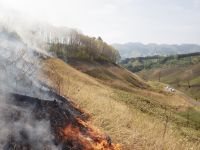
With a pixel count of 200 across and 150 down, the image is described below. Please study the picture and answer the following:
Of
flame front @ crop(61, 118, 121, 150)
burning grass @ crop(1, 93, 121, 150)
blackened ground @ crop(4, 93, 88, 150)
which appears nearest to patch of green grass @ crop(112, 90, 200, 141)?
flame front @ crop(61, 118, 121, 150)

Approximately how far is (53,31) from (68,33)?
951 centimetres

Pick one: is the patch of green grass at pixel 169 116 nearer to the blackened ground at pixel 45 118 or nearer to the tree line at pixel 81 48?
the blackened ground at pixel 45 118

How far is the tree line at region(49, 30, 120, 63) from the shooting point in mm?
99981

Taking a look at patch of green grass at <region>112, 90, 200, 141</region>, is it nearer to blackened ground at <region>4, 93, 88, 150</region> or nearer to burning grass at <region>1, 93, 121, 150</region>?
burning grass at <region>1, 93, 121, 150</region>

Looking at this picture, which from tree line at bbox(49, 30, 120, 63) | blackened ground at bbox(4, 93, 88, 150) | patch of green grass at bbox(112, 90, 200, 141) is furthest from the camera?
tree line at bbox(49, 30, 120, 63)

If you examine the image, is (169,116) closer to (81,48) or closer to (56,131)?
(56,131)

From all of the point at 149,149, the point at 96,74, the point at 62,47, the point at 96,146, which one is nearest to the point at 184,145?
the point at 149,149

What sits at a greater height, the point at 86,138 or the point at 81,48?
the point at 81,48

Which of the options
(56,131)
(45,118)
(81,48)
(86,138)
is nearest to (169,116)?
(86,138)

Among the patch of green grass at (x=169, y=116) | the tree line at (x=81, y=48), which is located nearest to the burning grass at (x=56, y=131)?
the patch of green grass at (x=169, y=116)

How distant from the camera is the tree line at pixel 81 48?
328 feet

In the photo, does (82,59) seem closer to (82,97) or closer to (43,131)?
(82,97)

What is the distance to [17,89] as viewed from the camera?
36.8 ft

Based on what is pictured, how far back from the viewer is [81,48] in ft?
372
